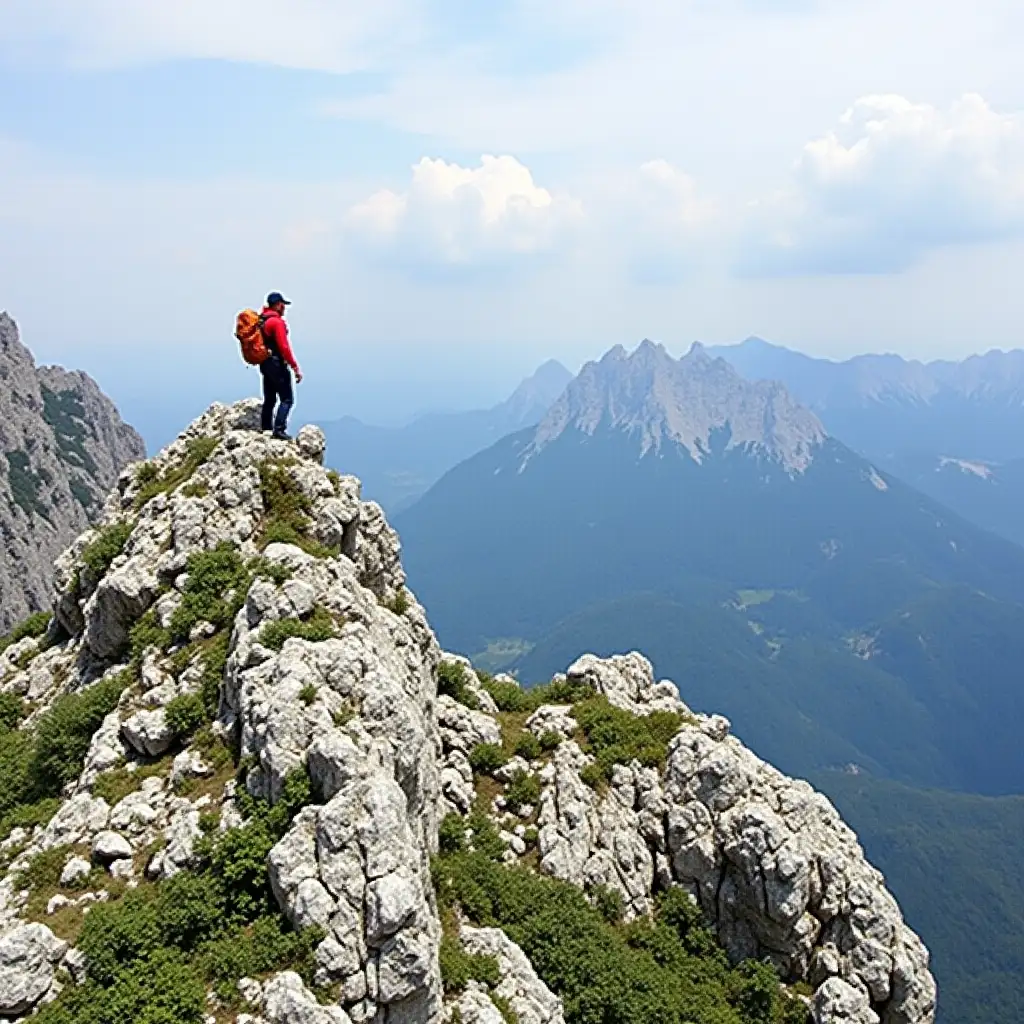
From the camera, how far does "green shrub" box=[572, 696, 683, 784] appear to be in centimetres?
2661

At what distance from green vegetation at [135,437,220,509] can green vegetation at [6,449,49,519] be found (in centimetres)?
9916

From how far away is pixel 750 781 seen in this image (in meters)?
25.2

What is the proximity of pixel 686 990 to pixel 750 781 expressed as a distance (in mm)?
6420

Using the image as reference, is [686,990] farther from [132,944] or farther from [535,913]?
[132,944]

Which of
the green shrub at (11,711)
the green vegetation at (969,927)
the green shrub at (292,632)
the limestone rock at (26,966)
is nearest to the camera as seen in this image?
the limestone rock at (26,966)

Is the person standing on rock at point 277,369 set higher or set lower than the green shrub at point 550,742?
higher

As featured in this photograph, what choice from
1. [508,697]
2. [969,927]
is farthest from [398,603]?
[969,927]

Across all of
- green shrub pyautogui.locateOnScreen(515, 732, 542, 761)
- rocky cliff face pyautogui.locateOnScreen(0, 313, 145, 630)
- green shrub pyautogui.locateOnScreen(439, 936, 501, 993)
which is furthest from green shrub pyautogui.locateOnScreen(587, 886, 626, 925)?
rocky cliff face pyautogui.locateOnScreen(0, 313, 145, 630)

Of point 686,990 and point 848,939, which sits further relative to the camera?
point 848,939

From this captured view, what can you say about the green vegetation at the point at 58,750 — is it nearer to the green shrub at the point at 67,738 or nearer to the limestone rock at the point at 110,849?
the green shrub at the point at 67,738

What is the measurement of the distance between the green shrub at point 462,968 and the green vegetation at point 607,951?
7.90 feet

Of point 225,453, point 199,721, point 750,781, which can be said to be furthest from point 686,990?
point 225,453

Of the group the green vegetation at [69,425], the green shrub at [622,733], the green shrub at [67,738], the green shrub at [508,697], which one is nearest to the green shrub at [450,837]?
the green shrub at [622,733]

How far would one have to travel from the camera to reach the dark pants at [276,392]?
27.1 metres
